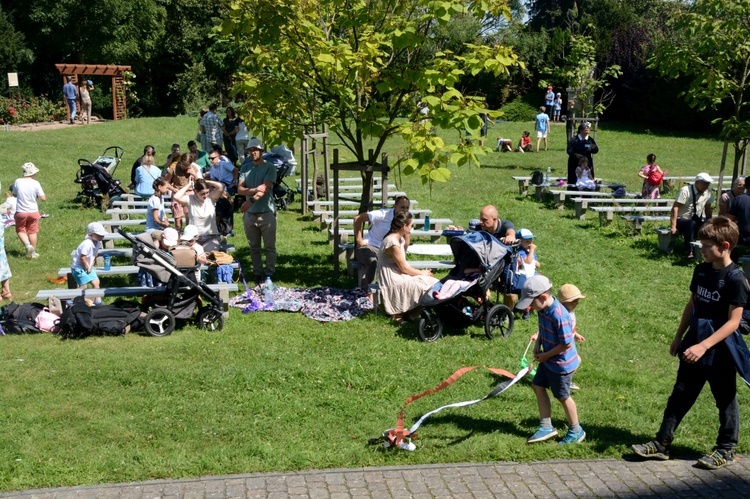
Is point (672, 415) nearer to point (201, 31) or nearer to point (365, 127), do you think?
point (365, 127)

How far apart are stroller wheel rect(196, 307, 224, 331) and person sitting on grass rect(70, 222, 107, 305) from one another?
5.11 ft

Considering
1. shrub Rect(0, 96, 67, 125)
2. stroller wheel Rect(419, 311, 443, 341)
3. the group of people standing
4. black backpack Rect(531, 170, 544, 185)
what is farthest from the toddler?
shrub Rect(0, 96, 67, 125)

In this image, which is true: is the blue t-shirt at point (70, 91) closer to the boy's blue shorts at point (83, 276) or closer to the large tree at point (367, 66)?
the large tree at point (367, 66)

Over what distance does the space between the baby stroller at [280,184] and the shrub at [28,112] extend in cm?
1734

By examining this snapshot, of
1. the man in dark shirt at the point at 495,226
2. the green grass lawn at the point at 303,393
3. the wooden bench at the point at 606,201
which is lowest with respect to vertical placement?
the green grass lawn at the point at 303,393

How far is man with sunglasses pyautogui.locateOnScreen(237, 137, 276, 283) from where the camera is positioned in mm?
11781

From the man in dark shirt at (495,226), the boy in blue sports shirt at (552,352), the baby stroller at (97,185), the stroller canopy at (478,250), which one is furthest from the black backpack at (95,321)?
the baby stroller at (97,185)

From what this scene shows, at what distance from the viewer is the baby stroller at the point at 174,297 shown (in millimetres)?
9633

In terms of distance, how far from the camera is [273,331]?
9.82 m

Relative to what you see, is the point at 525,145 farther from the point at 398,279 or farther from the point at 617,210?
the point at 398,279

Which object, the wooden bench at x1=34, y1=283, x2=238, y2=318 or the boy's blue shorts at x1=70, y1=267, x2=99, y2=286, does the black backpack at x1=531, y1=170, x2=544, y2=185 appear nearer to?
the wooden bench at x1=34, y1=283, x2=238, y2=318

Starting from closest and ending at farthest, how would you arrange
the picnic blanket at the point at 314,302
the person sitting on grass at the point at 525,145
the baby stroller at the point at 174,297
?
the baby stroller at the point at 174,297
the picnic blanket at the point at 314,302
the person sitting on grass at the point at 525,145

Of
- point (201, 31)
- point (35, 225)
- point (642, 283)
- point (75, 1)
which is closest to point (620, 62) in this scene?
point (201, 31)

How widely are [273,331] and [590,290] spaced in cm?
473
